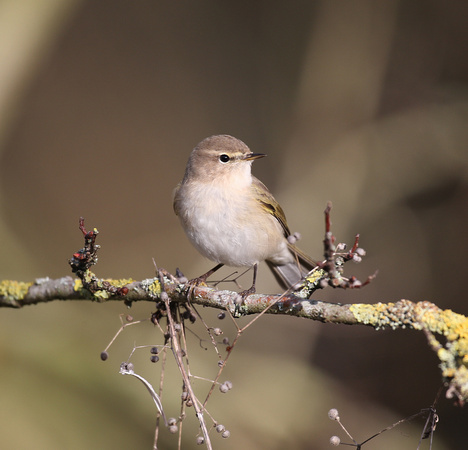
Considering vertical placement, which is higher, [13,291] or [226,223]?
[226,223]

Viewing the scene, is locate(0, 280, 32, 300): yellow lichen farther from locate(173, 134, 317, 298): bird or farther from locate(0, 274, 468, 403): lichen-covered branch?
locate(173, 134, 317, 298): bird

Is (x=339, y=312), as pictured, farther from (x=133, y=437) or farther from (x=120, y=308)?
(x=120, y=308)

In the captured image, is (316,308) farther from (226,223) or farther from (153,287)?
(226,223)

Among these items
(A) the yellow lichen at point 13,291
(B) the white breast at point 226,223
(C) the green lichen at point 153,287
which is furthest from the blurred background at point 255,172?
(C) the green lichen at point 153,287

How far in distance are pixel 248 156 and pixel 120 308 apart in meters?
1.93

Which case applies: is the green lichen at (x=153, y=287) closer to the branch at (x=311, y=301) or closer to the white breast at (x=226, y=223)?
the branch at (x=311, y=301)

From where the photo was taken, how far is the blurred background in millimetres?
4129

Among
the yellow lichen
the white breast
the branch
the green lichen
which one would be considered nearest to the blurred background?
the yellow lichen

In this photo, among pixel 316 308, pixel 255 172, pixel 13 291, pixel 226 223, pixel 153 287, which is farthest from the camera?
pixel 255 172

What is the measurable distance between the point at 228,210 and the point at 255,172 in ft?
8.30

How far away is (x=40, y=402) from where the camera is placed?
3.72 meters

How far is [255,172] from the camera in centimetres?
646

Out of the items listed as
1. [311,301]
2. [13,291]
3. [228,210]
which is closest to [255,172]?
[228,210]

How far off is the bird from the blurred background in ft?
3.25
